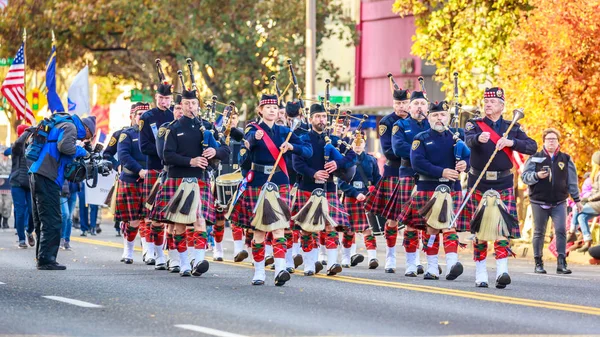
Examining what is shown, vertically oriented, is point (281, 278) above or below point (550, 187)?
below

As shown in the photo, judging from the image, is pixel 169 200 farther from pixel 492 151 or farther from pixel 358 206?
pixel 492 151

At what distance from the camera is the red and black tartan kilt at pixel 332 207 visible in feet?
55.4

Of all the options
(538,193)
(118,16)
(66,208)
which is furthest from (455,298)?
(118,16)

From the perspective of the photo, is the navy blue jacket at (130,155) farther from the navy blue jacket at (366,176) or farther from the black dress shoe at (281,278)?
the black dress shoe at (281,278)

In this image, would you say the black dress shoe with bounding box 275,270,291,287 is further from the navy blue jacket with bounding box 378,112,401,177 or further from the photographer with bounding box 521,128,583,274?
the photographer with bounding box 521,128,583,274

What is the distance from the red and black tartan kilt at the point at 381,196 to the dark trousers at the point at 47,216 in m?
3.62

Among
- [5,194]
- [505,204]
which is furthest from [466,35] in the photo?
[505,204]

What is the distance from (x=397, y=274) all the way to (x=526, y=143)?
2.47 metres

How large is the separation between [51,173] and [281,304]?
494 cm

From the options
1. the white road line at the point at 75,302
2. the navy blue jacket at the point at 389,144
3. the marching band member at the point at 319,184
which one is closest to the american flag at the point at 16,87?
the navy blue jacket at the point at 389,144

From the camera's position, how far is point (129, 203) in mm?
18828

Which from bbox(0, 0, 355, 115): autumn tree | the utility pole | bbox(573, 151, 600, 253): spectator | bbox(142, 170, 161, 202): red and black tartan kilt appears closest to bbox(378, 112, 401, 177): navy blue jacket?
bbox(142, 170, 161, 202): red and black tartan kilt

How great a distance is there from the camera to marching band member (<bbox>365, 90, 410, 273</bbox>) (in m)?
17.9

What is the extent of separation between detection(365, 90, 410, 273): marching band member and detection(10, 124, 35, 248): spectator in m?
6.30
